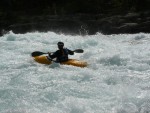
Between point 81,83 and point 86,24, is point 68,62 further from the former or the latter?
point 86,24

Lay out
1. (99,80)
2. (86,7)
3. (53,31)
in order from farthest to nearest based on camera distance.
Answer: (86,7) < (53,31) < (99,80)

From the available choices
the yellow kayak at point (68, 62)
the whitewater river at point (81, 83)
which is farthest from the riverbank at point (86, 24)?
the yellow kayak at point (68, 62)

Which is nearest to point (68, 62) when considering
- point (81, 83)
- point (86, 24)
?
point (81, 83)

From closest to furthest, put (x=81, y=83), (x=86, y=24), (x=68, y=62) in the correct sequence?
(x=81, y=83)
(x=68, y=62)
(x=86, y=24)

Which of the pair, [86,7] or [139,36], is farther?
[86,7]

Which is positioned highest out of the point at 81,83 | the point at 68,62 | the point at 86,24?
the point at 86,24

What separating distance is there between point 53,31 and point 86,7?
5.85 m

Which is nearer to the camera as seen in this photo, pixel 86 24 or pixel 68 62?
pixel 68 62

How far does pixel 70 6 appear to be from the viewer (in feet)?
98.2

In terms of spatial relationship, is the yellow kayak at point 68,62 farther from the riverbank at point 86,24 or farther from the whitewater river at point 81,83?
the riverbank at point 86,24

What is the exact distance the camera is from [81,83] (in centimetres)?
1138

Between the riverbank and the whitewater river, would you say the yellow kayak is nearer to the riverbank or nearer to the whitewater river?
the whitewater river

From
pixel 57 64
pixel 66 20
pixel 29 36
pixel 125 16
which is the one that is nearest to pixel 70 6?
pixel 66 20

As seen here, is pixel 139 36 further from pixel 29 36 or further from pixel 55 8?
pixel 55 8
